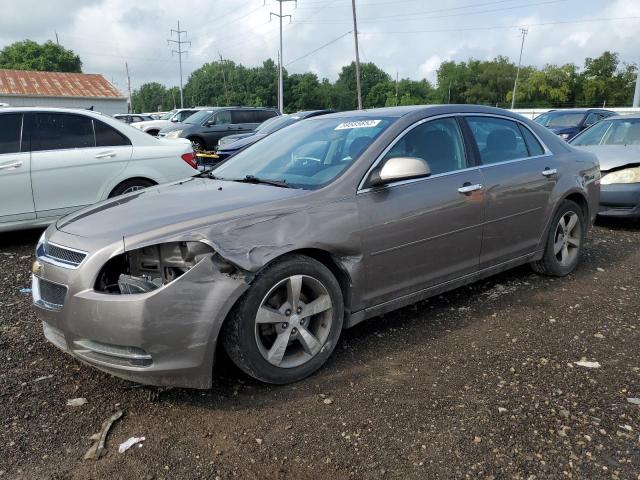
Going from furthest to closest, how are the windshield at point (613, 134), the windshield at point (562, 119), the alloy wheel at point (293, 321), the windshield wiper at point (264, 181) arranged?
the windshield at point (562, 119)
the windshield at point (613, 134)
the windshield wiper at point (264, 181)
the alloy wheel at point (293, 321)

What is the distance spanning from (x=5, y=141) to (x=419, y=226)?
16.1 ft

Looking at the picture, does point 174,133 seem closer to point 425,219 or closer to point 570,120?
point 570,120

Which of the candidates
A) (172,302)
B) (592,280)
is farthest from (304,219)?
(592,280)

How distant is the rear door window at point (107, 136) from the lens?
262 inches

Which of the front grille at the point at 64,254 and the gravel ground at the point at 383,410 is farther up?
the front grille at the point at 64,254

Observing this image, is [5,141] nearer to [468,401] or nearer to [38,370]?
[38,370]

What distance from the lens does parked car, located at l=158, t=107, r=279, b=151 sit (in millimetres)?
16875

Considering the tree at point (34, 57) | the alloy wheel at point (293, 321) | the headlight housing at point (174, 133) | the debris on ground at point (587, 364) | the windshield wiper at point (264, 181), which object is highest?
the tree at point (34, 57)

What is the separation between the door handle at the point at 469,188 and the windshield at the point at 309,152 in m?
0.71

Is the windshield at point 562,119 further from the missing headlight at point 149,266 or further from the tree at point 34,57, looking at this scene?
the tree at point 34,57

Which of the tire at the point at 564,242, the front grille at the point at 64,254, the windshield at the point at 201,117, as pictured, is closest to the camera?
the front grille at the point at 64,254

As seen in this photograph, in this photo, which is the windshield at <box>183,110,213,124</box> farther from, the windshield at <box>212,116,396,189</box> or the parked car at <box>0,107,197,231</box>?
the windshield at <box>212,116,396,189</box>

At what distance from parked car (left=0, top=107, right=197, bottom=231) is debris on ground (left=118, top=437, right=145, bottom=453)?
4.32 meters

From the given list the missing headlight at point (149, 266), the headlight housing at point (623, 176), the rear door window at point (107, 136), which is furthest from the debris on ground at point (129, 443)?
the headlight housing at point (623, 176)
